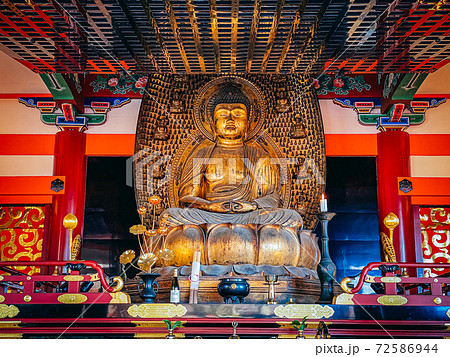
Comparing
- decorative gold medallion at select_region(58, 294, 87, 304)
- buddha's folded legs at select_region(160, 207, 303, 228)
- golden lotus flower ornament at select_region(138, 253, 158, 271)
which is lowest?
decorative gold medallion at select_region(58, 294, 87, 304)

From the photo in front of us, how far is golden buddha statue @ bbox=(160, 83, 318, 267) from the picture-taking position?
489 cm

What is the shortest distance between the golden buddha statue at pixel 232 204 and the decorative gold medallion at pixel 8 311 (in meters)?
1.63

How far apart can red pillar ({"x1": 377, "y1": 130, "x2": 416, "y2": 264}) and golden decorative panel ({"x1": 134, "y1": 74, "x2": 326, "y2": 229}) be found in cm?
65

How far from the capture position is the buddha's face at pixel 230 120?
6.09 metres

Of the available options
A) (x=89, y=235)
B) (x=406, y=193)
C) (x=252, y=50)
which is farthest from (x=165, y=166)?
(x=406, y=193)

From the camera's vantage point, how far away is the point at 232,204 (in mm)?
5383

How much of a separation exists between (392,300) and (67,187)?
3640 millimetres

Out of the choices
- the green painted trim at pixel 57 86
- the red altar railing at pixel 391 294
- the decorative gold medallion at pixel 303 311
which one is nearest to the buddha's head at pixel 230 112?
the green painted trim at pixel 57 86

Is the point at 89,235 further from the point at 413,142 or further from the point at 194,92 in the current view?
the point at 413,142

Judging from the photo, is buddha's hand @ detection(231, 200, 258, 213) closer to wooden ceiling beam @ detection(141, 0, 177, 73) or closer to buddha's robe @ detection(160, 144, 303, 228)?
buddha's robe @ detection(160, 144, 303, 228)

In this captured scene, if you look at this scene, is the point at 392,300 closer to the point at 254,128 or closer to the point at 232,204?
the point at 232,204

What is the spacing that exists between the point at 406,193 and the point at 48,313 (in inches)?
153

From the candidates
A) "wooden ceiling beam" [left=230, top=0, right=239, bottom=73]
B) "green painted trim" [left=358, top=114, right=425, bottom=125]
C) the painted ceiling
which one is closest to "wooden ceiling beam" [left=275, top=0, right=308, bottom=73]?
the painted ceiling

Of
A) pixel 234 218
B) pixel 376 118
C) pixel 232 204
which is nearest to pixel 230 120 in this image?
pixel 232 204
